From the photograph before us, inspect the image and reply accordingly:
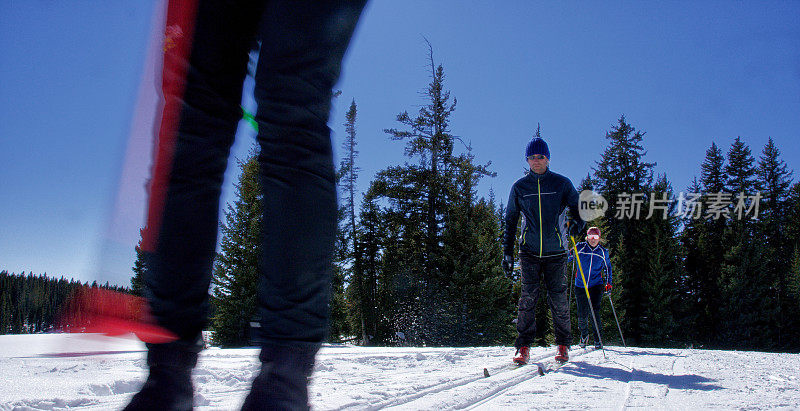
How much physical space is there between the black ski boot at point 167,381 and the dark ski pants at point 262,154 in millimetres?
35

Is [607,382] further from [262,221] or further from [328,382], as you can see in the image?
[262,221]

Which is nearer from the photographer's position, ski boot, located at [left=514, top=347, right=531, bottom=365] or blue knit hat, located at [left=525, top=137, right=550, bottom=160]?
ski boot, located at [left=514, top=347, right=531, bottom=365]

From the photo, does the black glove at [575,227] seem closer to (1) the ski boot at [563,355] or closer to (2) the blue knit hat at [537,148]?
(2) the blue knit hat at [537,148]

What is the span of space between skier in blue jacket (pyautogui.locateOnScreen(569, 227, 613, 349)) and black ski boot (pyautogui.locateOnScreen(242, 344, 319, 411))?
695cm

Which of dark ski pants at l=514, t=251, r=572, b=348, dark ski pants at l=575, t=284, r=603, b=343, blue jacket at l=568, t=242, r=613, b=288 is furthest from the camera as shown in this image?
blue jacket at l=568, t=242, r=613, b=288

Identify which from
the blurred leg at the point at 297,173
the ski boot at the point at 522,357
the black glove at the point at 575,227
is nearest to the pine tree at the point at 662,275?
the black glove at the point at 575,227

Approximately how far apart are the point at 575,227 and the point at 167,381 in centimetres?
386

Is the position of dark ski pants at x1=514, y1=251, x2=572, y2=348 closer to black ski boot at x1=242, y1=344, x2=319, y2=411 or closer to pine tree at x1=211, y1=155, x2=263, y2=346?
black ski boot at x1=242, y1=344, x2=319, y2=411

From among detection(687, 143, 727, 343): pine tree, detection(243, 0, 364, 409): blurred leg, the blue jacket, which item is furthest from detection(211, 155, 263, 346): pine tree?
detection(687, 143, 727, 343): pine tree

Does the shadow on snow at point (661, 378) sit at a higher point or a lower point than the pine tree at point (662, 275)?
lower

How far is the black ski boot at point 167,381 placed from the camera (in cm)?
77

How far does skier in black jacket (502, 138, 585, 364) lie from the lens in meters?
3.65

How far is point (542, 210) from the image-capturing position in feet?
12.4

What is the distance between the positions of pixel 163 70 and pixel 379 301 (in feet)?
100.0
